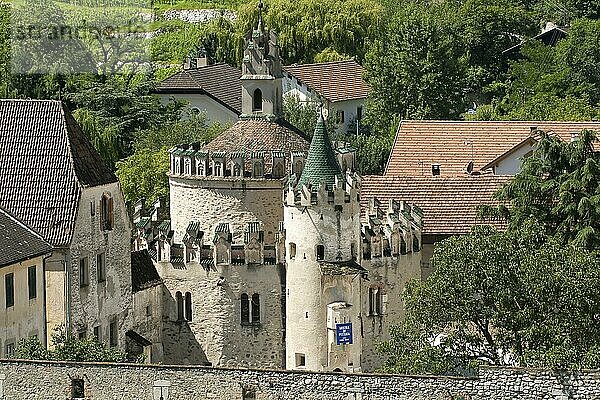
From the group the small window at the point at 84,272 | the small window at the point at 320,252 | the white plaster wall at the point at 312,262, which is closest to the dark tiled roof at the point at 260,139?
the white plaster wall at the point at 312,262

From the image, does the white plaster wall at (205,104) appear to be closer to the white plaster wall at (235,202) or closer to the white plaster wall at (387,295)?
the white plaster wall at (235,202)

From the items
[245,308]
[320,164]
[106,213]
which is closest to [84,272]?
[106,213]

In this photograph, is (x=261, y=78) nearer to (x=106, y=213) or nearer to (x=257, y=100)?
(x=257, y=100)

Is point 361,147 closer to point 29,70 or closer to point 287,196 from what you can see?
point 29,70

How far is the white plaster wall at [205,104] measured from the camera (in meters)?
144

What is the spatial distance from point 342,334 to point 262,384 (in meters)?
15.3

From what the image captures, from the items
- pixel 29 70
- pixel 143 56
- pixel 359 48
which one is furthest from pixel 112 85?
pixel 359 48

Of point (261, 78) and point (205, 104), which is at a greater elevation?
point (261, 78)

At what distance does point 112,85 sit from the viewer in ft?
469

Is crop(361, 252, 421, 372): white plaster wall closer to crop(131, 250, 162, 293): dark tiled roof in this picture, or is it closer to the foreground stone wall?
crop(131, 250, 162, 293): dark tiled roof

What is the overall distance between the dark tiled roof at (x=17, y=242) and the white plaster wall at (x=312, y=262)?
918cm

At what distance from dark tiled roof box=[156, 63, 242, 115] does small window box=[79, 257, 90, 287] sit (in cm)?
5930

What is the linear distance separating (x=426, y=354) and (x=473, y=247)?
4.59 meters

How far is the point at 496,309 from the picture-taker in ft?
237
